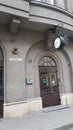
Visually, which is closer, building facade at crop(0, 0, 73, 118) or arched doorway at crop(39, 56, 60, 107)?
building facade at crop(0, 0, 73, 118)

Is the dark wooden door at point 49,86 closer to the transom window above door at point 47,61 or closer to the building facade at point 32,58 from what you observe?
the building facade at point 32,58

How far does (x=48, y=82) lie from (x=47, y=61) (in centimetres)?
129

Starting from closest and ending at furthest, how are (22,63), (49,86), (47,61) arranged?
(22,63) → (49,86) → (47,61)

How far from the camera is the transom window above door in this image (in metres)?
8.15

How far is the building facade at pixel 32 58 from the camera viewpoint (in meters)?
6.27

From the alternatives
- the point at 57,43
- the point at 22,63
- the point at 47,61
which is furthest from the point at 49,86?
the point at 57,43

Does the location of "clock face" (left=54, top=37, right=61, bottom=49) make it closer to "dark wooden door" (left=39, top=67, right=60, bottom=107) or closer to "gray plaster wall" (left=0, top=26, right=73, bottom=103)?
"gray plaster wall" (left=0, top=26, right=73, bottom=103)

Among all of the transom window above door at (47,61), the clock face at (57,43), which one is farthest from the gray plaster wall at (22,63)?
the clock face at (57,43)

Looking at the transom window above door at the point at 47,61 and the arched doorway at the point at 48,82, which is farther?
the transom window above door at the point at 47,61

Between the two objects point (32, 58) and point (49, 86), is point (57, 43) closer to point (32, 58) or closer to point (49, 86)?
point (32, 58)

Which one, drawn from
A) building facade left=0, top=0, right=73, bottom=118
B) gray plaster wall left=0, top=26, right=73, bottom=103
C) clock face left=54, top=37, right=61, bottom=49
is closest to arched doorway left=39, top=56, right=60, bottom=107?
building facade left=0, top=0, right=73, bottom=118

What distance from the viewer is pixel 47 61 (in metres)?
8.34

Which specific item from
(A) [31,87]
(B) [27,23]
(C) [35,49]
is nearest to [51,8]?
(B) [27,23]

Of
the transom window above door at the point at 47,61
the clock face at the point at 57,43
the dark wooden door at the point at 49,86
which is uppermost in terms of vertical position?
the clock face at the point at 57,43
